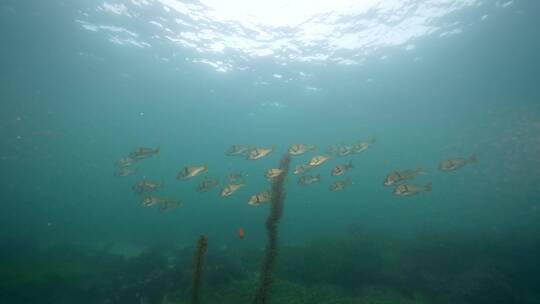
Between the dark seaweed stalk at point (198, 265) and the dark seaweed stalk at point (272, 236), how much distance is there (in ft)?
4.11

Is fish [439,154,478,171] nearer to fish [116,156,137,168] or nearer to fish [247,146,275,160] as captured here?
fish [247,146,275,160]

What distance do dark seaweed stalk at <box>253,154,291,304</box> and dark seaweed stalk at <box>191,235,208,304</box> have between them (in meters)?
1.25

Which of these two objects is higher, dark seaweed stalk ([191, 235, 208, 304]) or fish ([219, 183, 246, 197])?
fish ([219, 183, 246, 197])

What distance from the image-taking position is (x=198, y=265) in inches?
229

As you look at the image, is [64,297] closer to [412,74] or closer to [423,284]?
[423,284]

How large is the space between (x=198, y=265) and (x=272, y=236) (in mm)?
1613

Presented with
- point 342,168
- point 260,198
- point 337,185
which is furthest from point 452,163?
point 260,198

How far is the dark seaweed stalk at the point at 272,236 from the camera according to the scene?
6.40m

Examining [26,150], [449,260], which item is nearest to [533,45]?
[449,260]

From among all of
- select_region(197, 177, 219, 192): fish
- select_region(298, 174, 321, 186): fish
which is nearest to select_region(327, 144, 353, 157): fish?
select_region(298, 174, 321, 186): fish

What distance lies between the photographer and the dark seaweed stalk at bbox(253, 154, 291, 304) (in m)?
6.40

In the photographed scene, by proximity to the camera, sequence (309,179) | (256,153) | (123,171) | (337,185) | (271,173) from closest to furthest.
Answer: (271,173) < (256,153) < (337,185) < (309,179) < (123,171)

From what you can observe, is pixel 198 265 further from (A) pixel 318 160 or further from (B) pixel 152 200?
(B) pixel 152 200

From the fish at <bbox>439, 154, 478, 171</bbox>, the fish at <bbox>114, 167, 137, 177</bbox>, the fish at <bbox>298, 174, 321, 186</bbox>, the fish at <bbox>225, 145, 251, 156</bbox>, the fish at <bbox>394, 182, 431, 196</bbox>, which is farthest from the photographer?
the fish at <bbox>114, 167, 137, 177</bbox>
